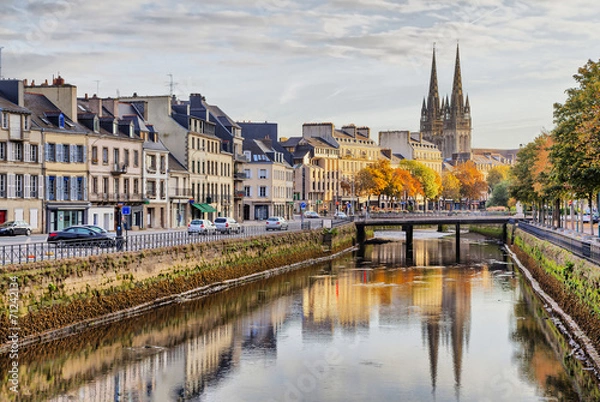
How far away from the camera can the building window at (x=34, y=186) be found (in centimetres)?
6112

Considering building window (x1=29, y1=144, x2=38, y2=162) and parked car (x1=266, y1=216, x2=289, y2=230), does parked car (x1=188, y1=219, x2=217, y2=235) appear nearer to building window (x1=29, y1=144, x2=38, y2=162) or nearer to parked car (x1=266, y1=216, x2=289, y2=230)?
parked car (x1=266, y1=216, x2=289, y2=230)

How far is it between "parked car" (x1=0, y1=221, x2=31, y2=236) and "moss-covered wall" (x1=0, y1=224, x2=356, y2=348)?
44.5 feet

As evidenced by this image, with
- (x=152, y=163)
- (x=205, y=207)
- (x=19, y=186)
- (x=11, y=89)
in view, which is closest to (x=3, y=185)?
(x=19, y=186)

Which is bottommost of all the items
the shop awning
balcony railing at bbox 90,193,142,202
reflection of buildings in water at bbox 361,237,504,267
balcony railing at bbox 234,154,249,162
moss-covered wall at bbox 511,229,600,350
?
reflection of buildings in water at bbox 361,237,504,267

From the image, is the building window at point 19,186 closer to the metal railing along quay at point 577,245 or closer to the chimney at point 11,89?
the chimney at point 11,89

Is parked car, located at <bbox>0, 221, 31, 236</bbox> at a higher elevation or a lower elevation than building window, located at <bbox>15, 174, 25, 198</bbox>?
lower

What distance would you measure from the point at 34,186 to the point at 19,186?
1.60m

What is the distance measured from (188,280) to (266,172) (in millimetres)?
69369

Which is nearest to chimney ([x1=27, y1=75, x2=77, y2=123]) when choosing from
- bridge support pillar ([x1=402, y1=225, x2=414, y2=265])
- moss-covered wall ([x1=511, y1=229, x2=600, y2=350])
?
bridge support pillar ([x1=402, y1=225, x2=414, y2=265])

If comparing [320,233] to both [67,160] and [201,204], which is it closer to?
[201,204]

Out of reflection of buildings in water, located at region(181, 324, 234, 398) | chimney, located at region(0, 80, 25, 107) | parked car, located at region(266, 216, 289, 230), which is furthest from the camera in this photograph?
parked car, located at region(266, 216, 289, 230)

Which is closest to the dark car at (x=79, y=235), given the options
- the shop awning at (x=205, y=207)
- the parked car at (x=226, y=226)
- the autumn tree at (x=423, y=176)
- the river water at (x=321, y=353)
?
the river water at (x=321, y=353)

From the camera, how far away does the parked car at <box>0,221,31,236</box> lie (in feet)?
185

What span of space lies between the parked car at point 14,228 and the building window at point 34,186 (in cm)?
310
